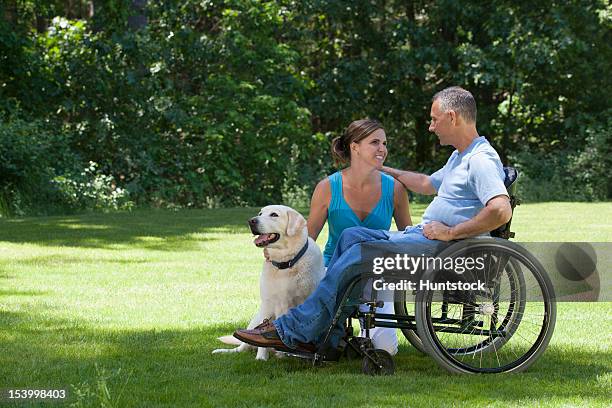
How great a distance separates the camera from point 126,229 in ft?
46.9

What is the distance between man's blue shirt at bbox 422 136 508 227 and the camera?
17.5 feet

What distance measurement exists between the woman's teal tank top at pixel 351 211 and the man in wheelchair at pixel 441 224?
627mm

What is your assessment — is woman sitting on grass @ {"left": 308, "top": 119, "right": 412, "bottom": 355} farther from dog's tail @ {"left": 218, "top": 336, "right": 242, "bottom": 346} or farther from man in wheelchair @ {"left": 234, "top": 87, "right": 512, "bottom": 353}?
dog's tail @ {"left": 218, "top": 336, "right": 242, "bottom": 346}

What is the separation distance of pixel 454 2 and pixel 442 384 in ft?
67.3

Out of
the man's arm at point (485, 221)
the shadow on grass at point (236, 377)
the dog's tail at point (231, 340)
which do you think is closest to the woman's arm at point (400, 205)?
the shadow on grass at point (236, 377)

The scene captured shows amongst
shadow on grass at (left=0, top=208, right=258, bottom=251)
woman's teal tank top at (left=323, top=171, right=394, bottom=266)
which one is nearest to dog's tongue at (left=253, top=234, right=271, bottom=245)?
woman's teal tank top at (left=323, top=171, right=394, bottom=266)

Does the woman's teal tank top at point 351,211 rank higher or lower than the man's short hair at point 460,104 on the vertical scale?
lower

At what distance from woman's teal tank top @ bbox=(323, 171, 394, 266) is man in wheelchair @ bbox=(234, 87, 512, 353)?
627mm

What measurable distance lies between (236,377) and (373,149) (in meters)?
1.51

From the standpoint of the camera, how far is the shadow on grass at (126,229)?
1267 centimetres

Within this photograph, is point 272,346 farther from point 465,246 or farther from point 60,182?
point 60,182

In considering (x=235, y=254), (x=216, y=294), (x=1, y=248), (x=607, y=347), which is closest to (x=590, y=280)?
(x=607, y=347)

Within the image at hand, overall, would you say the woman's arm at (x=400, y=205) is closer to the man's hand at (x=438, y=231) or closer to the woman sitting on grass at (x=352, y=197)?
the woman sitting on grass at (x=352, y=197)

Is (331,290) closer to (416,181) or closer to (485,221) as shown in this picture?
(485,221)
